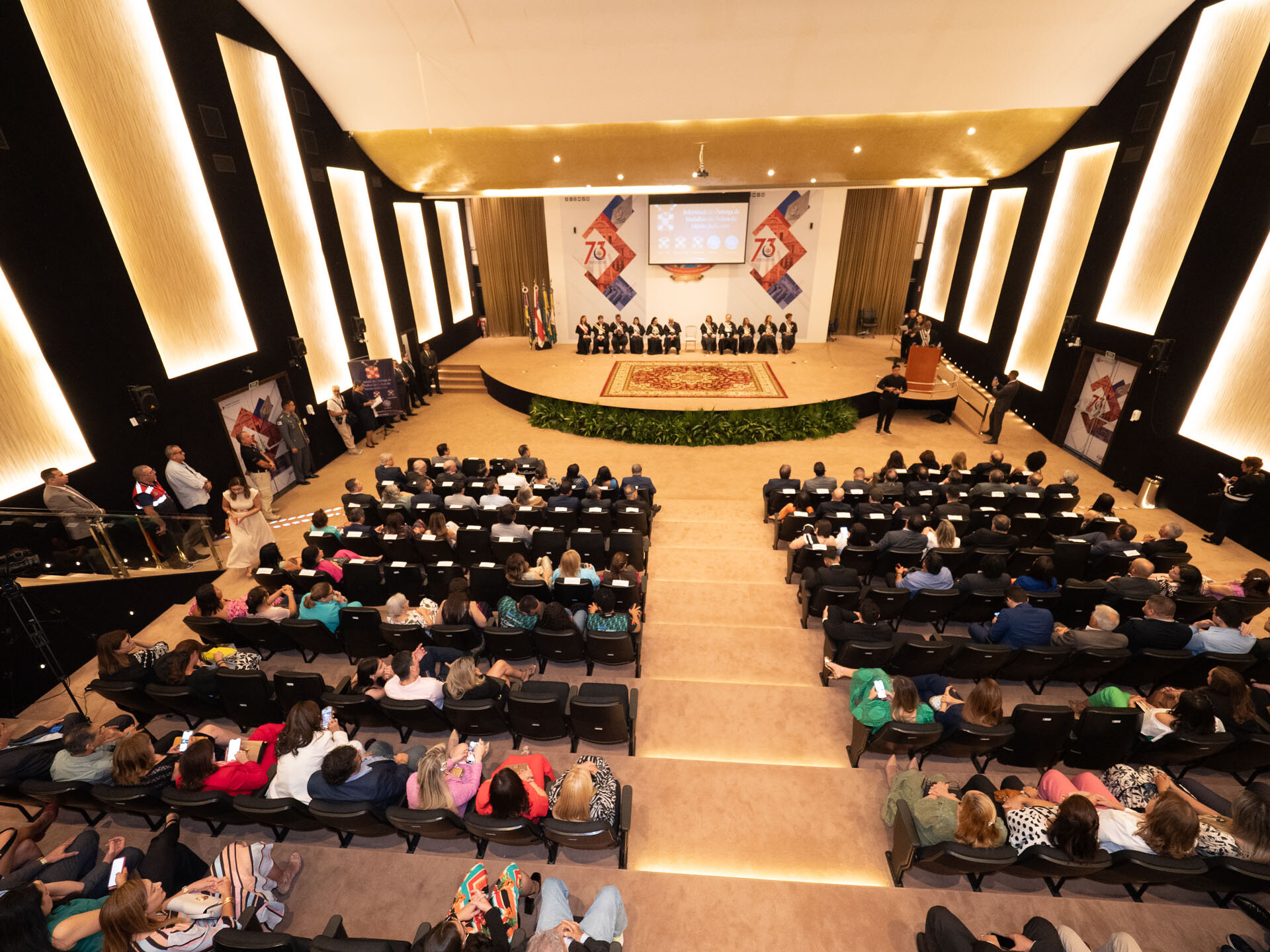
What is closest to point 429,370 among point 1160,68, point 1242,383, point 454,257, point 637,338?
point 454,257

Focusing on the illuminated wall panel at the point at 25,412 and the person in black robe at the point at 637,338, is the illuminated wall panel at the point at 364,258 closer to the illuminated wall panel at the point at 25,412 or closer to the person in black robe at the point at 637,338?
the illuminated wall panel at the point at 25,412

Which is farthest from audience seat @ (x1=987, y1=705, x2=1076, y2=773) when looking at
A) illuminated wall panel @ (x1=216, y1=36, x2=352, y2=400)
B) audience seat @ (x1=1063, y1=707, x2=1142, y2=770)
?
illuminated wall panel @ (x1=216, y1=36, x2=352, y2=400)

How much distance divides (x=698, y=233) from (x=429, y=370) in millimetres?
8625

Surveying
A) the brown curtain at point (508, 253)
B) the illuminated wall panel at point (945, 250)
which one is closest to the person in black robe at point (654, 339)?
the brown curtain at point (508, 253)

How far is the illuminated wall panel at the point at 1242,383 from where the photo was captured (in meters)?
6.72

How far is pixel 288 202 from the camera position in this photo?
30.4 ft

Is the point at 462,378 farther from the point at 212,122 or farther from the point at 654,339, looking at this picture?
the point at 212,122

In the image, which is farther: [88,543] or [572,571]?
[88,543]

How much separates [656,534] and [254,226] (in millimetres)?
7868

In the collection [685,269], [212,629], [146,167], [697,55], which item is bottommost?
[212,629]

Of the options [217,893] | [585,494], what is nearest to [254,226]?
[585,494]

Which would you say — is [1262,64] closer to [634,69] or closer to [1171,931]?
[634,69]

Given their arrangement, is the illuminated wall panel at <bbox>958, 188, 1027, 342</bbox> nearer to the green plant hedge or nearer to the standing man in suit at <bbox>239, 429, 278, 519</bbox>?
the green plant hedge

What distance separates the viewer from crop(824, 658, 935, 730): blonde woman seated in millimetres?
3754
